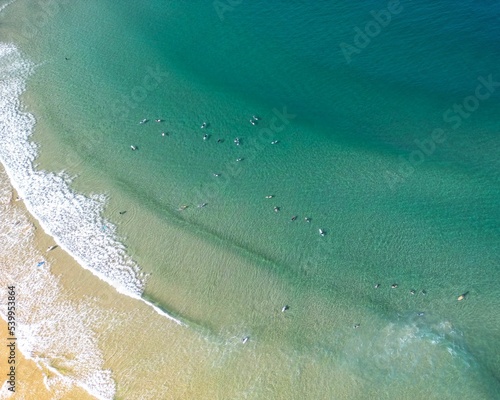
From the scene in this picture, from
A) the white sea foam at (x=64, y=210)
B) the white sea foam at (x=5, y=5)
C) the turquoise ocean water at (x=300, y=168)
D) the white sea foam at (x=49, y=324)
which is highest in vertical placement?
the turquoise ocean water at (x=300, y=168)

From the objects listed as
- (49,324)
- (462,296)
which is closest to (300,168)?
(462,296)

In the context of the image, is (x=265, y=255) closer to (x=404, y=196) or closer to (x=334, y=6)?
(x=404, y=196)

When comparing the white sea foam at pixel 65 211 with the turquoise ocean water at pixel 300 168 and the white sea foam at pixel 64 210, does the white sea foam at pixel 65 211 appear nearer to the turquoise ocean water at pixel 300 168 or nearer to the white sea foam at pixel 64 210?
the white sea foam at pixel 64 210

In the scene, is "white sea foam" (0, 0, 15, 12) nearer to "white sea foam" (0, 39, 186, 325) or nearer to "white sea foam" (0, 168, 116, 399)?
"white sea foam" (0, 39, 186, 325)

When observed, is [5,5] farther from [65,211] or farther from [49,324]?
[49,324]

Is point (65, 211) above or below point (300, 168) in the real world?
below

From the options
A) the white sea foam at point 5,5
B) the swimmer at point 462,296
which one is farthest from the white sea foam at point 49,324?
the white sea foam at point 5,5

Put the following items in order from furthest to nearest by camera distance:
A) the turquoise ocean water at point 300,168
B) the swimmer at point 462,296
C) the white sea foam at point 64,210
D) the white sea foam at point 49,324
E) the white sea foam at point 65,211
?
the white sea foam at point 64,210, the white sea foam at point 65,211, the swimmer at point 462,296, the turquoise ocean water at point 300,168, the white sea foam at point 49,324

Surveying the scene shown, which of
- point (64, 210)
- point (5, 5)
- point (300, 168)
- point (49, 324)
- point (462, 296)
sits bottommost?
point (49, 324)

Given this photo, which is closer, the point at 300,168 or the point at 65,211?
the point at 65,211
